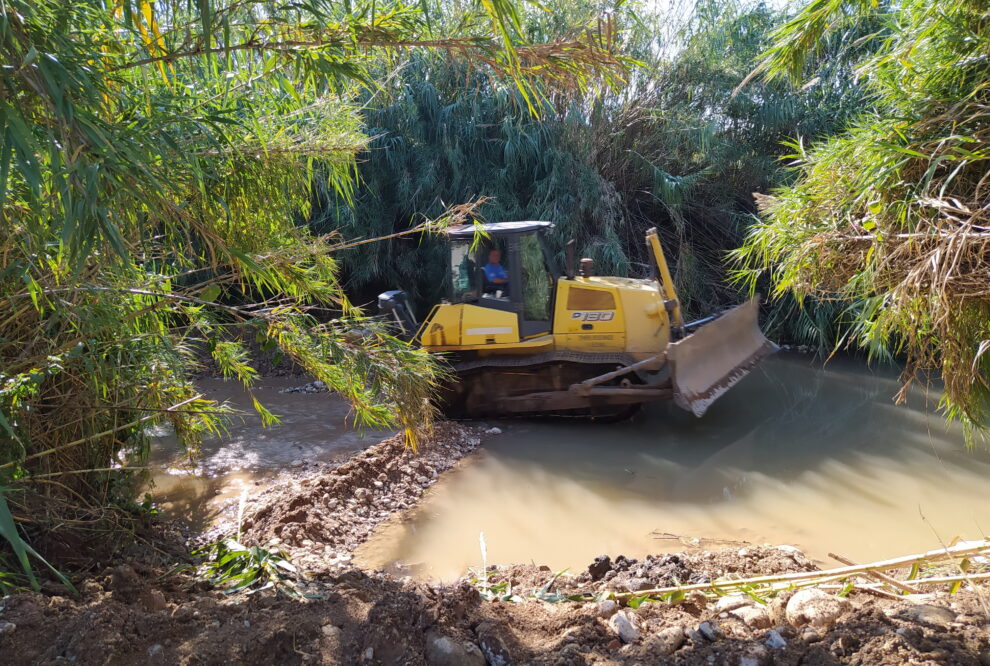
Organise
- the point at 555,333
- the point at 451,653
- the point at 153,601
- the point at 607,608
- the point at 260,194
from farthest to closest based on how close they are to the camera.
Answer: the point at 555,333, the point at 260,194, the point at 607,608, the point at 153,601, the point at 451,653

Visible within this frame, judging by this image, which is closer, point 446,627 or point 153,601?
point 446,627

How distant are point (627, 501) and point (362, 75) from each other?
3697mm

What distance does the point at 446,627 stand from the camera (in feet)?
8.16

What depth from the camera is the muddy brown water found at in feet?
15.0

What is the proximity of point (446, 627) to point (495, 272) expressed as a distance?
4.63 metres

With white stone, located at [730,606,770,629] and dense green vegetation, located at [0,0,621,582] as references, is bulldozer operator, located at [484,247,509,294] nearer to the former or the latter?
dense green vegetation, located at [0,0,621,582]

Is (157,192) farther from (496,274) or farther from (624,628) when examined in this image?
(496,274)

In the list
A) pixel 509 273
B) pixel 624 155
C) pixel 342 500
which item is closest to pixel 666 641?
pixel 342 500

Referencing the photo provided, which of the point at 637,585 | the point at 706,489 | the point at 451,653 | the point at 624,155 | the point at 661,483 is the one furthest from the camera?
the point at 624,155

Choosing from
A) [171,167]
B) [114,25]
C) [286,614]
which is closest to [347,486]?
[286,614]

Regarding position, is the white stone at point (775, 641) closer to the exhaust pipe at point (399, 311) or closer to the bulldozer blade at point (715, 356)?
the bulldozer blade at point (715, 356)

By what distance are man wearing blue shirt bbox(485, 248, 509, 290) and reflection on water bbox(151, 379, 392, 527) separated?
6.05ft

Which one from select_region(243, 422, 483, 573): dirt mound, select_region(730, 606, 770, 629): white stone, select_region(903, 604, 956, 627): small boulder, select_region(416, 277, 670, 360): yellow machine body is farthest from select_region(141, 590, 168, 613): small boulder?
select_region(416, 277, 670, 360): yellow machine body

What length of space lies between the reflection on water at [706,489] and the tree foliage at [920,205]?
64.9 inches
